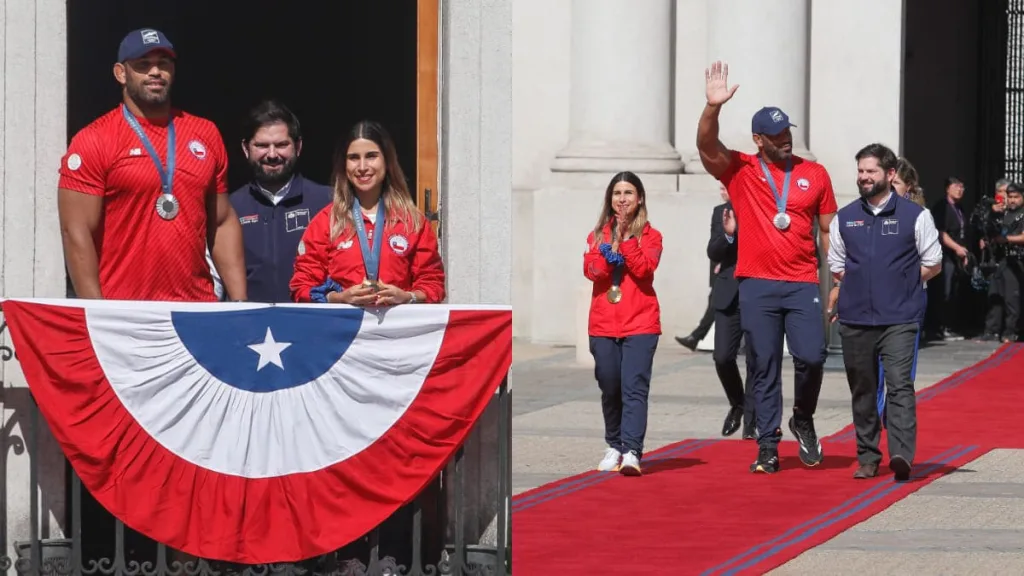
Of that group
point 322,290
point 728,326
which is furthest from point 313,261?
point 728,326

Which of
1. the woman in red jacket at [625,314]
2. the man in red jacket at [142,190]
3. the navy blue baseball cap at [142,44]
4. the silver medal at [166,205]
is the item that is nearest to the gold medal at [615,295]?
the woman in red jacket at [625,314]

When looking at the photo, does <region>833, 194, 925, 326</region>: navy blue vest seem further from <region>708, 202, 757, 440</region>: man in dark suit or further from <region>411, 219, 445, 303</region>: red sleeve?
<region>411, 219, 445, 303</region>: red sleeve

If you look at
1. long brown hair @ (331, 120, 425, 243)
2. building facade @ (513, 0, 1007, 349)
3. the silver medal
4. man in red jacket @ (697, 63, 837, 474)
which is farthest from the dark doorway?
building facade @ (513, 0, 1007, 349)

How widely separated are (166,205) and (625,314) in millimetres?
4499

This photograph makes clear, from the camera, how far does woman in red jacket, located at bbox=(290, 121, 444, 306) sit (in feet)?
24.8

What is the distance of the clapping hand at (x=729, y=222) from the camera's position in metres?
13.0

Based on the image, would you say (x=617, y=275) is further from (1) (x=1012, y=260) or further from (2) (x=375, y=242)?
(1) (x=1012, y=260)

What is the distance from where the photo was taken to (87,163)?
734 centimetres

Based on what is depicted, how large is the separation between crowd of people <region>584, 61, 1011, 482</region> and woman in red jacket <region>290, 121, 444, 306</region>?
396 centimetres

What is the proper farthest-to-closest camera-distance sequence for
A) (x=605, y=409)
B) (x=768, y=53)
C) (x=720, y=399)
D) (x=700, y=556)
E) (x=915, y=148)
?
(x=915, y=148)
(x=768, y=53)
(x=720, y=399)
(x=605, y=409)
(x=700, y=556)

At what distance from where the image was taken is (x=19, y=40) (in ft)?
25.0

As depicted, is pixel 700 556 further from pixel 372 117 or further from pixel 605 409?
pixel 372 117

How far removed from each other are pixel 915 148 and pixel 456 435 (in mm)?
22528

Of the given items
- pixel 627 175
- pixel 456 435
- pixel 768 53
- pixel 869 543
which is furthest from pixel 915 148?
pixel 456 435
